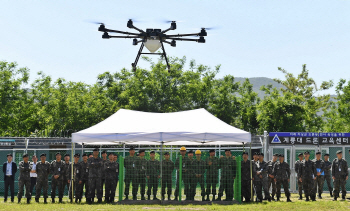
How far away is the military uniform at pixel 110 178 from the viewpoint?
50.6 ft

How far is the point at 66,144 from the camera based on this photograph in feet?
77.7

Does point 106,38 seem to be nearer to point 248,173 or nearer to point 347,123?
point 248,173

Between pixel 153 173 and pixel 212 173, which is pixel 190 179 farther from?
pixel 153 173

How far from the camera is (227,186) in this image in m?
15.0

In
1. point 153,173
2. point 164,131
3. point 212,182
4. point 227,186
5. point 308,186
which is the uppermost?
point 164,131

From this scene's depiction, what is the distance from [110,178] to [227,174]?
12.4 feet

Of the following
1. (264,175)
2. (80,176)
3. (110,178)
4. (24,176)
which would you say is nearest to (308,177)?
(264,175)

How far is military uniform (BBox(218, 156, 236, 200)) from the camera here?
15.0m

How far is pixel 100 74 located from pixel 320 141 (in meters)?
37.3

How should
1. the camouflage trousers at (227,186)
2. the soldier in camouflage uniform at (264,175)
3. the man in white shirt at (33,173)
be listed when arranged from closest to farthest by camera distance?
the camouflage trousers at (227,186), the soldier in camouflage uniform at (264,175), the man in white shirt at (33,173)

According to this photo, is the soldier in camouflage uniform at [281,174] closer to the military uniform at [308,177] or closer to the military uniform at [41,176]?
the military uniform at [308,177]

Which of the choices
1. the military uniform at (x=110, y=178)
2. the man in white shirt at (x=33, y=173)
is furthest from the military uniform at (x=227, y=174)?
the man in white shirt at (x=33, y=173)

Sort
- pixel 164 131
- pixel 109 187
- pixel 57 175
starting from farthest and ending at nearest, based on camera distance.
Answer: pixel 57 175 < pixel 109 187 < pixel 164 131

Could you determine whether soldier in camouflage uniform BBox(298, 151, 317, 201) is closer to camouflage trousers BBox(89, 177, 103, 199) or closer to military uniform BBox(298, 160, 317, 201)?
military uniform BBox(298, 160, 317, 201)
